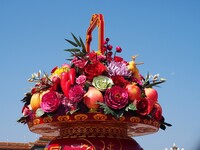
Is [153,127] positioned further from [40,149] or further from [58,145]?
[40,149]

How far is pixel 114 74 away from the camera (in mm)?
5848

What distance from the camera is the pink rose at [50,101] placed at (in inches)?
223

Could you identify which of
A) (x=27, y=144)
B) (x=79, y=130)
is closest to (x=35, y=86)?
(x=79, y=130)

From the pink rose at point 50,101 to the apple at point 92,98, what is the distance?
1.22 feet

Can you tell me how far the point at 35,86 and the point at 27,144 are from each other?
2230cm

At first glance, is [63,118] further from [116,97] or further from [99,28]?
[99,28]

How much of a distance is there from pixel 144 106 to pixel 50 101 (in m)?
1.16

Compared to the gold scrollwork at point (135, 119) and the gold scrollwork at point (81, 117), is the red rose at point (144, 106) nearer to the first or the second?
the gold scrollwork at point (135, 119)

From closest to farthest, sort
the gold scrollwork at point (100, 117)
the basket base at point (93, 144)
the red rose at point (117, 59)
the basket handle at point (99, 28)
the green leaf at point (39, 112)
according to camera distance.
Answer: the gold scrollwork at point (100, 117) < the basket base at point (93, 144) < the green leaf at point (39, 112) < the red rose at point (117, 59) < the basket handle at point (99, 28)

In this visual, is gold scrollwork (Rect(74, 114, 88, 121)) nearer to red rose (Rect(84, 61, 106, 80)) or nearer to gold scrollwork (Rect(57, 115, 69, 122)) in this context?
gold scrollwork (Rect(57, 115, 69, 122))

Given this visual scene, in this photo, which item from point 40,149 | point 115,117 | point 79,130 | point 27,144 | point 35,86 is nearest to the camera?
point 115,117

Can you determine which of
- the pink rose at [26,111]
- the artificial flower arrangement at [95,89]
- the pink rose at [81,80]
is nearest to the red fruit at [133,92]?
the artificial flower arrangement at [95,89]

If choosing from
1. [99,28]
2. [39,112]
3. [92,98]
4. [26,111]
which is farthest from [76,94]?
[99,28]

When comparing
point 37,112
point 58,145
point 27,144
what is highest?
point 37,112
